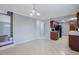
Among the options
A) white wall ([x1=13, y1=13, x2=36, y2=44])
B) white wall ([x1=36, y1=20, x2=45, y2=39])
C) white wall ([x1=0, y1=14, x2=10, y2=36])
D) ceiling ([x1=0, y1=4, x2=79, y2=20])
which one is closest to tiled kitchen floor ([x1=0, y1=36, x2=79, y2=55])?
white wall ([x1=0, y1=14, x2=10, y2=36])

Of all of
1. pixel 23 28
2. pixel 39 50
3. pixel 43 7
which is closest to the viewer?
pixel 39 50

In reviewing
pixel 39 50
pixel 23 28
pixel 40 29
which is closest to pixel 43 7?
pixel 39 50

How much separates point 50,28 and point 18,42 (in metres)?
4.56

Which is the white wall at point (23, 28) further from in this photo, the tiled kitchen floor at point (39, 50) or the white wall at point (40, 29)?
the tiled kitchen floor at point (39, 50)

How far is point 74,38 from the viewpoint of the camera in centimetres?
555

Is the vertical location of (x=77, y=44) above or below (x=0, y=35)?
below

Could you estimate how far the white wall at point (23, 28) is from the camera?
7.58 m

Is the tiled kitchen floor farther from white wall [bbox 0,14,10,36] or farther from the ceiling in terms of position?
the ceiling

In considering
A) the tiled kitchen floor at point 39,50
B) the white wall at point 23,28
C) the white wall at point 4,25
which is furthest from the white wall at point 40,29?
the tiled kitchen floor at point 39,50

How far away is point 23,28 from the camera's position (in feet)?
28.8

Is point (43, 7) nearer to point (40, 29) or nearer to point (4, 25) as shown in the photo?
point (4, 25)

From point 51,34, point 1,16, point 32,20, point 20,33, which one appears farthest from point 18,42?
point 51,34
